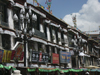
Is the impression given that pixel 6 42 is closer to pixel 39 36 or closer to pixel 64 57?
pixel 39 36

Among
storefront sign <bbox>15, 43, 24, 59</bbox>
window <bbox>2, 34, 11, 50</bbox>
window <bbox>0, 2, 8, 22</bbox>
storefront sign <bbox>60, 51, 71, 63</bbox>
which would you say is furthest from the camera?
storefront sign <bbox>60, 51, 71, 63</bbox>

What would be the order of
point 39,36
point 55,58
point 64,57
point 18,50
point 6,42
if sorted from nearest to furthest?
point 18,50
point 6,42
point 39,36
point 55,58
point 64,57

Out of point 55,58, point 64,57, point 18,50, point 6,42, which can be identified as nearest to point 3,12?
point 6,42

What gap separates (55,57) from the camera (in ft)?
81.3

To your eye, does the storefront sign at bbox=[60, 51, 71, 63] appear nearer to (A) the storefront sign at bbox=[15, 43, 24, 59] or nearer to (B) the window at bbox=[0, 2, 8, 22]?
(A) the storefront sign at bbox=[15, 43, 24, 59]

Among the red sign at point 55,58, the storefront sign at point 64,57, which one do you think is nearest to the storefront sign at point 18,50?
the red sign at point 55,58

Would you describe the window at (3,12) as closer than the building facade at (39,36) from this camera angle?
No

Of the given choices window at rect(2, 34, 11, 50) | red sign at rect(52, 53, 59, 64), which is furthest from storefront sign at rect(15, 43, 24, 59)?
red sign at rect(52, 53, 59, 64)

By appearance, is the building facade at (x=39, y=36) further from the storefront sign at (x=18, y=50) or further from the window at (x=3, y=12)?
the storefront sign at (x=18, y=50)

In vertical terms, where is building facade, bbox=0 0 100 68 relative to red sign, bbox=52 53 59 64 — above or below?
above

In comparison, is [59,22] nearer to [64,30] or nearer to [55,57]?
[64,30]

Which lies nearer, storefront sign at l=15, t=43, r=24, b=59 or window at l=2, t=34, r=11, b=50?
storefront sign at l=15, t=43, r=24, b=59

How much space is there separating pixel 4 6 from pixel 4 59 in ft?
18.1

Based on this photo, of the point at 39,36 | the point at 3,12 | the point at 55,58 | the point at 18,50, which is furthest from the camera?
the point at 55,58
